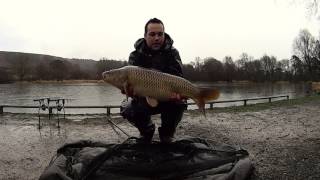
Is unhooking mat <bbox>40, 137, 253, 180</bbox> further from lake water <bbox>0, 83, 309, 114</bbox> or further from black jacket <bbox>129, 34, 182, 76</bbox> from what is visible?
lake water <bbox>0, 83, 309, 114</bbox>

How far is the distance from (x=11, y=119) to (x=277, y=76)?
248 ft

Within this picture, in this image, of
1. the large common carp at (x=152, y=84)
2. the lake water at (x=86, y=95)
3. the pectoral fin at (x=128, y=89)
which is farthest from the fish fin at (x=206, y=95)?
the lake water at (x=86, y=95)

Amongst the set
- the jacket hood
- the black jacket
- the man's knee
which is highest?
the jacket hood

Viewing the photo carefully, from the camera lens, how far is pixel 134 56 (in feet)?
13.0

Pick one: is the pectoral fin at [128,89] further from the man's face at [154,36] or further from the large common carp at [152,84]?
the man's face at [154,36]

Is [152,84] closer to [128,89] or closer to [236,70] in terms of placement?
[128,89]

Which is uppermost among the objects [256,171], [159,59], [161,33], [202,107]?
[161,33]

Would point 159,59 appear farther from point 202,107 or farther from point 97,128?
point 97,128

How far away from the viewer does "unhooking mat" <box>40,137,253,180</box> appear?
9.73 ft

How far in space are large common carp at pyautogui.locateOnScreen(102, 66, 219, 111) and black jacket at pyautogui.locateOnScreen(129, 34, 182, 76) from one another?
0.66m

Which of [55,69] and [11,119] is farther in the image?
[55,69]

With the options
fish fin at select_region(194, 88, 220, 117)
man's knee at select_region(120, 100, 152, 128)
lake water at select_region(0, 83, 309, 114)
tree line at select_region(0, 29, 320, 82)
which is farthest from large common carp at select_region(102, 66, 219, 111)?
tree line at select_region(0, 29, 320, 82)

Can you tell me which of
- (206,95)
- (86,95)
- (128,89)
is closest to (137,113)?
(128,89)

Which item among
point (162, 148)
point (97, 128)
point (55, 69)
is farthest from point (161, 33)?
point (55, 69)
